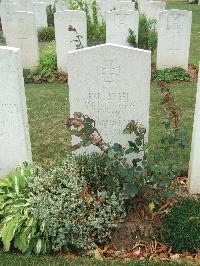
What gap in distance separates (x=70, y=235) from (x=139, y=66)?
1972 millimetres

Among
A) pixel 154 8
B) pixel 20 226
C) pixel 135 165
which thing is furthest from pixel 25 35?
pixel 20 226

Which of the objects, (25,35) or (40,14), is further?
(40,14)

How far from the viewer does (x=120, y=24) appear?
1063cm

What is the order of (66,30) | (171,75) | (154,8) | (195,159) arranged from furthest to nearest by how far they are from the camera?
(154,8), (66,30), (171,75), (195,159)

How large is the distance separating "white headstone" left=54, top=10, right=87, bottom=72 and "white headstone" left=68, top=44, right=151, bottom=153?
222 inches

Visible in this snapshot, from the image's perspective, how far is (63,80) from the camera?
10.1 meters

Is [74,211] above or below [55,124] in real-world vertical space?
above

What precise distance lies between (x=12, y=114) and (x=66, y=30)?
18.9 feet

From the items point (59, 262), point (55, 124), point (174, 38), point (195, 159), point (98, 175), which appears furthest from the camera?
point (174, 38)

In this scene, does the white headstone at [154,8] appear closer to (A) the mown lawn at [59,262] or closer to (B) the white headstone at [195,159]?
(B) the white headstone at [195,159]

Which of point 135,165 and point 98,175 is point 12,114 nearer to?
point 98,175

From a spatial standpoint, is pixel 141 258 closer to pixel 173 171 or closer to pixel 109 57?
pixel 173 171

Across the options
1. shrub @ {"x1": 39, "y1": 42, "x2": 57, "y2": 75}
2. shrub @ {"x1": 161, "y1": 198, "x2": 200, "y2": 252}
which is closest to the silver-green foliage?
shrub @ {"x1": 161, "y1": 198, "x2": 200, "y2": 252}

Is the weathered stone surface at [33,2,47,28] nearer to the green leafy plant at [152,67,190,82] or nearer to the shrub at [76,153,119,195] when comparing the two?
the green leafy plant at [152,67,190,82]
